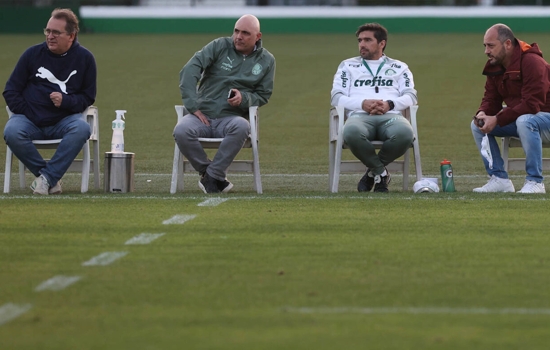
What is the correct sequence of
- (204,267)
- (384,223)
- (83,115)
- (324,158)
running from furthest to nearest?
(324,158), (83,115), (384,223), (204,267)

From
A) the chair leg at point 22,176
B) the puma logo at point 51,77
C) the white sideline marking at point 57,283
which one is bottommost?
the chair leg at point 22,176

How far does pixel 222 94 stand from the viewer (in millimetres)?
9102

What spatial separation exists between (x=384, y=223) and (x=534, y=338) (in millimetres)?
2815

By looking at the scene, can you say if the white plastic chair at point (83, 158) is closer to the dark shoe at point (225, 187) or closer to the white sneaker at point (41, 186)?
the white sneaker at point (41, 186)

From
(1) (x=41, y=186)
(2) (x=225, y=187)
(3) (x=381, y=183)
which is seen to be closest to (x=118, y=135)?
(1) (x=41, y=186)

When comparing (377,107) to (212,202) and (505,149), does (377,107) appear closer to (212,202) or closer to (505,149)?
(505,149)

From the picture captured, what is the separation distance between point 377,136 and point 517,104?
1.09 metres

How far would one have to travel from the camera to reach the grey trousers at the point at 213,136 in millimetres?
8703

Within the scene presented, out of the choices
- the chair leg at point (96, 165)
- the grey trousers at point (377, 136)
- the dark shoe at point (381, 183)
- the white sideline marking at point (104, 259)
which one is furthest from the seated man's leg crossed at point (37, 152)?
the white sideline marking at point (104, 259)

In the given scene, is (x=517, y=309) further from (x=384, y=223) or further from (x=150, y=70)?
(x=150, y=70)

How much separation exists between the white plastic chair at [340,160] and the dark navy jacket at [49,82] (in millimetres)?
1916

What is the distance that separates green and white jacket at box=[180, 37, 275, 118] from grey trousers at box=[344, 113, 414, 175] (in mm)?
781

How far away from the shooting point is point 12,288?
5160 millimetres

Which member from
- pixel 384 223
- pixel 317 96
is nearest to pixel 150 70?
pixel 317 96
